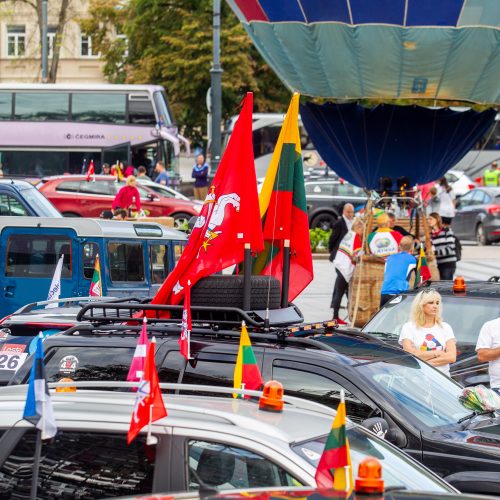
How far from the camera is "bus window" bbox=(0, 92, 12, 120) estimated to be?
143 feet

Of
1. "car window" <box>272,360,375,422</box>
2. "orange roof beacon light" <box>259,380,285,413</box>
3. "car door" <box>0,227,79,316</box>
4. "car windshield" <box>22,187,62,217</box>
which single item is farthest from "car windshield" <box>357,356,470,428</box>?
"car windshield" <box>22,187,62,217</box>

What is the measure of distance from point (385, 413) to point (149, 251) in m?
9.26

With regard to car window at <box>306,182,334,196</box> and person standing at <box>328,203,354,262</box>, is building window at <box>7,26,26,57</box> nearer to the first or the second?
car window at <box>306,182,334,196</box>

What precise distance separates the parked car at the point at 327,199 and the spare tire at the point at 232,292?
26.7 m

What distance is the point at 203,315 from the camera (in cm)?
841

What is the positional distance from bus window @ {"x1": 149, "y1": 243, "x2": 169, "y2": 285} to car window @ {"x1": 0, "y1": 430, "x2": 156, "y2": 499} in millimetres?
10962

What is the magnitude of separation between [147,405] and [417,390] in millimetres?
3100

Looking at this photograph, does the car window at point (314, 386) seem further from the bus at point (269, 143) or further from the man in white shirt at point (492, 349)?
the bus at point (269, 143)

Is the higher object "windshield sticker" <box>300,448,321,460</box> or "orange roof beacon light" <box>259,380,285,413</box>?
"orange roof beacon light" <box>259,380,285,413</box>

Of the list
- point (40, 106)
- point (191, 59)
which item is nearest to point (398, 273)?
point (40, 106)

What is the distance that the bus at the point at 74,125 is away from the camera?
4341 cm

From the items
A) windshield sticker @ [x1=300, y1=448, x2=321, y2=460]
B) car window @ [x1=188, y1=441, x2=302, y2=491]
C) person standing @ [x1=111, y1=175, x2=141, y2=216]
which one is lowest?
person standing @ [x1=111, y1=175, x2=141, y2=216]

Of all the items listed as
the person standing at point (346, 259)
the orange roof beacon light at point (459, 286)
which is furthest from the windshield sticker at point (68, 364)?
the person standing at point (346, 259)

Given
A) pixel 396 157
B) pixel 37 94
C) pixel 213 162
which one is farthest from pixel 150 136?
pixel 396 157
